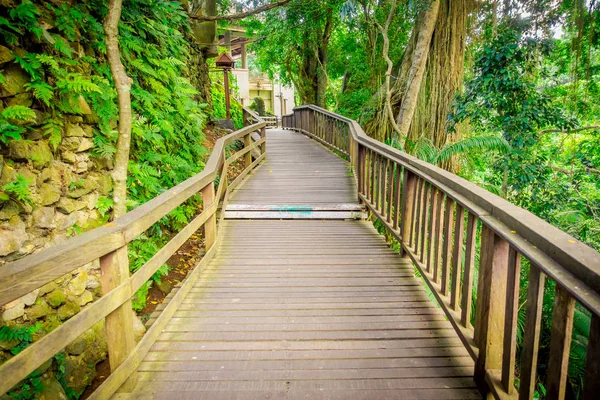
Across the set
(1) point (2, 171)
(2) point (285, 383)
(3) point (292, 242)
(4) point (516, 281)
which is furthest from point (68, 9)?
(4) point (516, 281)

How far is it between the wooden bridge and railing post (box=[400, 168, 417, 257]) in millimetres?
19

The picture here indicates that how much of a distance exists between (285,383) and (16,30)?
11.0 ft

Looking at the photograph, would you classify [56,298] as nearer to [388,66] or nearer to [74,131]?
[74,131]

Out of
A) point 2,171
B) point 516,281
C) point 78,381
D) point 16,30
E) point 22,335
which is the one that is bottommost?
point 78,381

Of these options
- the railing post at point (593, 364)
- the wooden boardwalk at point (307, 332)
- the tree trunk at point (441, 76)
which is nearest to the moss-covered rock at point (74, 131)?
the wooden boardwalk at point (307, 332)

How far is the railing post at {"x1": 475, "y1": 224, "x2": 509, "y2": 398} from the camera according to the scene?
2039mm

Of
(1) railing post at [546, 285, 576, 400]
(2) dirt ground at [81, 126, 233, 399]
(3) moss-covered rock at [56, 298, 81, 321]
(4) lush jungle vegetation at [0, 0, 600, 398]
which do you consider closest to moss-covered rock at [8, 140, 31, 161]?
(4) lush jungle vegetation at [0, 0, 600, 398]

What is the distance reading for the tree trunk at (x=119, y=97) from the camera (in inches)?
153

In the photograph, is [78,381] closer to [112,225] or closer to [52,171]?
[52,171]

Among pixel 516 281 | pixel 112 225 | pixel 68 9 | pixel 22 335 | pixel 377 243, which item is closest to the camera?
pixel 516 281

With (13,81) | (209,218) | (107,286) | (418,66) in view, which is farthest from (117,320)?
(418,66)

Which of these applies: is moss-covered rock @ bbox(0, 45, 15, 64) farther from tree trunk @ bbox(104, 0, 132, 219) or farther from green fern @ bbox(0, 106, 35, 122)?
tree trunk @ bbox(104, 0, 132, 219)

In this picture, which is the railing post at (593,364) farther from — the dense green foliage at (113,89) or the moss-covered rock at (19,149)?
the moss-covered rock at (19,149)

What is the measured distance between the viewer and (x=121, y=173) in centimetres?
409
